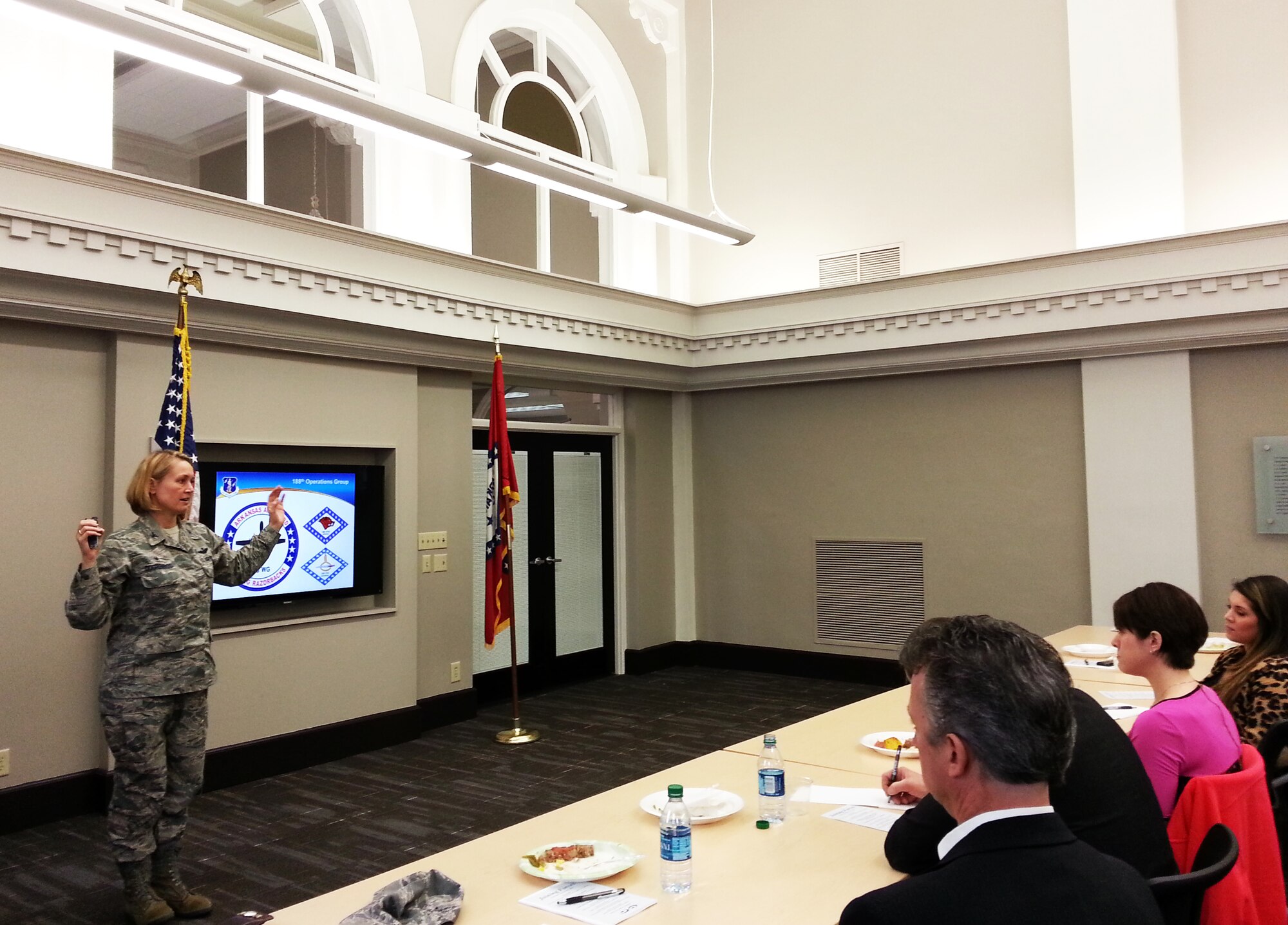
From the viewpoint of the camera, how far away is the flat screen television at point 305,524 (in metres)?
5.25

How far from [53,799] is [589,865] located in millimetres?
3779

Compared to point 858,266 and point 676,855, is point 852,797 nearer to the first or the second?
point 676,855

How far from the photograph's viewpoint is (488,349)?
6520mm

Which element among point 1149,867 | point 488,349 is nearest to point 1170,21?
point 488,349

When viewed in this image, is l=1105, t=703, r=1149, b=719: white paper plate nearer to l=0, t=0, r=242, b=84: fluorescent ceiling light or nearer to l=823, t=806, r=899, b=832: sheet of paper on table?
l=823, t=806, r=899, b=832: sheet of paper on table

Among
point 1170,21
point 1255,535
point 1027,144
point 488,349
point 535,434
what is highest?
point 1170,21

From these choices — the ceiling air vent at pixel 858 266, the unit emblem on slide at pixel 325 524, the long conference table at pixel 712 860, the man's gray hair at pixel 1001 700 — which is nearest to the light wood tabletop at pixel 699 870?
the long conference table at pixel 712 860

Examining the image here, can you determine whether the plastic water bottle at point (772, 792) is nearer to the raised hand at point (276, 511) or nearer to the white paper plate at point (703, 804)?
the white paper plate at point (703, 804)

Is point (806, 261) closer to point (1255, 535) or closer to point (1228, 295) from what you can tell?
point (1228, 295)

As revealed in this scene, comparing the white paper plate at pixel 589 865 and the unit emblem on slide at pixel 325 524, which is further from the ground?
the unit emblem on slide at pixel 325 524

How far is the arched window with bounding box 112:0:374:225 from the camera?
17.7ft

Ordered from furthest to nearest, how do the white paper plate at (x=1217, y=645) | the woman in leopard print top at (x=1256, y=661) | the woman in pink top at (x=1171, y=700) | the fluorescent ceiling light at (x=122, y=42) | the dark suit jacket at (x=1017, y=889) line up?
the white paper plate at (x=1217, y=645) < the fluorescent ceiling light at (x=122, y=42) < the woman in leopard print top at (x=1256, y=661) < the woman in pink top at (x=1171, y=700) < the dark suit jacket at (x=1017, y=889)

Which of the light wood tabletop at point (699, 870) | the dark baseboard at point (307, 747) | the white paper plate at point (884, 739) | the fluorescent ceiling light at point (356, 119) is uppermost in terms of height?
the fluorescent ceiling light at point (356, 119)

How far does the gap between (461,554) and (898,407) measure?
138 inches
